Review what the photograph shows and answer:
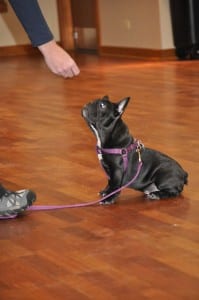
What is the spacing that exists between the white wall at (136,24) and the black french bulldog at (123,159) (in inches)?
205

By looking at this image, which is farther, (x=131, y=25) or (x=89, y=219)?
(x=131, y=25)

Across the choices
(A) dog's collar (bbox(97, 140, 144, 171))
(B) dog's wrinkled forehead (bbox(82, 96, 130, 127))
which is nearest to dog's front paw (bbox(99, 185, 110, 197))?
(A) dog's collar (bbox(97, 140, 144, 171))

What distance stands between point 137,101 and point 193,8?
2.61 metres

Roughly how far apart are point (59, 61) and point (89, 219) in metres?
0.68

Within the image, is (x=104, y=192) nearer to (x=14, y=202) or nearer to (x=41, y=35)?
(x=14, y=202)

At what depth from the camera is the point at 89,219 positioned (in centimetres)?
253

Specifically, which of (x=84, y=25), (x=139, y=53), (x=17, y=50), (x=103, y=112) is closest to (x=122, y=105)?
(x=103, y=112)

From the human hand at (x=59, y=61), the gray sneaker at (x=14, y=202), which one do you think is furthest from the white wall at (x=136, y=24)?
the human hand at (x=59, y=61)

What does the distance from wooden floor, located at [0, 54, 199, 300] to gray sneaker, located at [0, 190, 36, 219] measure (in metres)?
0.03

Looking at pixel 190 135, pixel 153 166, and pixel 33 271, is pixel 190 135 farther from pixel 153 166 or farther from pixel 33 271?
pixel 33 271

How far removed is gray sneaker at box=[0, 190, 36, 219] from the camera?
2.57m

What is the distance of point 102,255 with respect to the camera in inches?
84.6

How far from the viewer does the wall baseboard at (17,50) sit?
9.62 m

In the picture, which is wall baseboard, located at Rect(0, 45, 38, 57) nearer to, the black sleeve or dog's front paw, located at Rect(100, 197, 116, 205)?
dog's front paw, located at Rect(100, 197, 116, 205)
